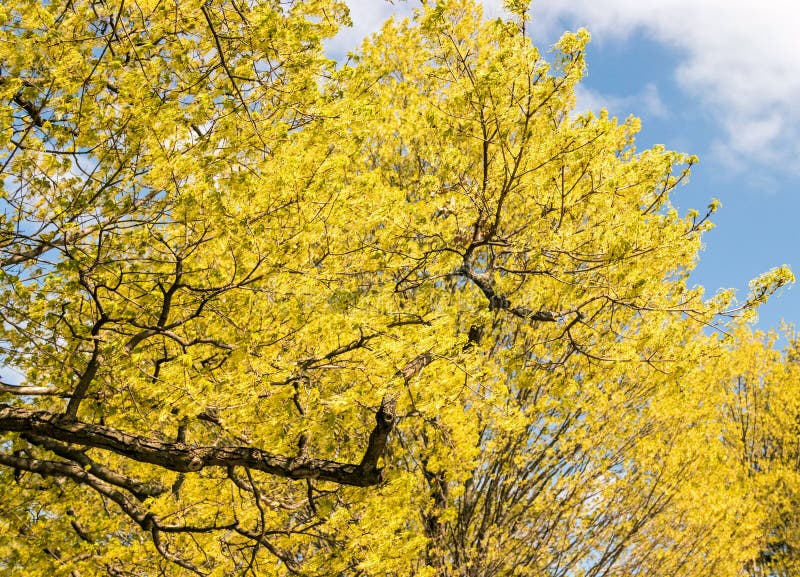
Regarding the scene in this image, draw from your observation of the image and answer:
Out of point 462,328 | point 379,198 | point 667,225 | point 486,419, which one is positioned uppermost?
point 379,198

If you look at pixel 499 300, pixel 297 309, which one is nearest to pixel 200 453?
pixel 297 309

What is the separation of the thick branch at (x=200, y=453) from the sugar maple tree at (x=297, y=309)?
17 millimetres

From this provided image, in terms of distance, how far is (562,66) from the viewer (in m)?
4.29

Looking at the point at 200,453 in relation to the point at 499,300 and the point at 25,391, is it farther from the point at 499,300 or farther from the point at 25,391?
the point at 499,300

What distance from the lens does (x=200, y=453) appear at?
389 centimetres

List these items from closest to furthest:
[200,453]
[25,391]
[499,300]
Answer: [200,453]
[25,391]
[499,300]

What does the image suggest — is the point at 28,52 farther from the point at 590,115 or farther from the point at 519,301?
the point at 519,301

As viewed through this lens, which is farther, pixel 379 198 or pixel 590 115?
pixel 379 198

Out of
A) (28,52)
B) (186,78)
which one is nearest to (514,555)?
(186,78)

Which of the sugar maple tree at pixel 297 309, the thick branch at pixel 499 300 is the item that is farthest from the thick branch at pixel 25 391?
the thick branch at pixel 499 300

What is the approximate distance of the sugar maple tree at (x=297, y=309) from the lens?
3811 millimetres

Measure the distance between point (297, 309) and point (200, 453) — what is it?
106 cm

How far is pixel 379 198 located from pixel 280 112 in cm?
161

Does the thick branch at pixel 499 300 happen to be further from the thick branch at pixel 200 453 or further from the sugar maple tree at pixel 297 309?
the thick branch at pixel 200 453
